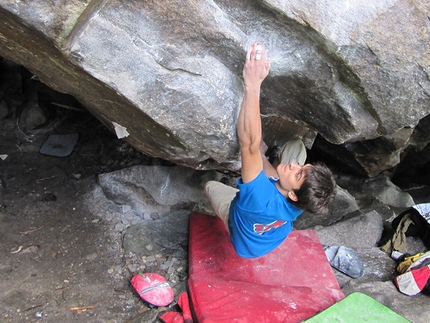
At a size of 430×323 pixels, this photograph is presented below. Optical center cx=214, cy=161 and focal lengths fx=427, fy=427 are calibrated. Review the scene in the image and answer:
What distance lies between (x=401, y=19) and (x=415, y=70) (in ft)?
1.12

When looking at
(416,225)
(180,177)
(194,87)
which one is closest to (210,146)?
(194,87)

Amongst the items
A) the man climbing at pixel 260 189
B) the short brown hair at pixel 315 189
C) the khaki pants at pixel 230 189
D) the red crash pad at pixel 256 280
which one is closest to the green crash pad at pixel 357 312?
the red crash pad at pixel 256 280

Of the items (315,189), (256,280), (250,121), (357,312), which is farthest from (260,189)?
(357,312)

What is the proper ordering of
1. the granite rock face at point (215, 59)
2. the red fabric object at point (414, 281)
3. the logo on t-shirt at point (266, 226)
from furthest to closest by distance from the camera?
the red fabric object at point (414, 281)
the logo on t-shirt at point (266, 226)
the granite rock face at point (215, 59)

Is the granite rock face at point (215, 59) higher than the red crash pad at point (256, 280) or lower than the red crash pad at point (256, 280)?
higher

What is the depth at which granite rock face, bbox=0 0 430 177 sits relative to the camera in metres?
2.33

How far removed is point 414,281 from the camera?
3.69m

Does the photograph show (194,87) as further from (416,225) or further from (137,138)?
(416,225)

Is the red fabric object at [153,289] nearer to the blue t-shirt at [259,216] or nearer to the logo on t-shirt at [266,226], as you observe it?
the blue t-shirt at [259,216]

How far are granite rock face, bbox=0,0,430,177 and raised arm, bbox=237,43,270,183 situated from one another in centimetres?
13

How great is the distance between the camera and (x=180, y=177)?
13.5 feet

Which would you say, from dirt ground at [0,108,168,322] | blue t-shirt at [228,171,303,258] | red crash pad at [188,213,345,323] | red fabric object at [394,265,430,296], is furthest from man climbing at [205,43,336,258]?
red fabric object at [394,265,430,296]

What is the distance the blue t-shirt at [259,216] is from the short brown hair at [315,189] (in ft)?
0.54

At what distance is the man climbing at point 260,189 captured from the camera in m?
2.54
